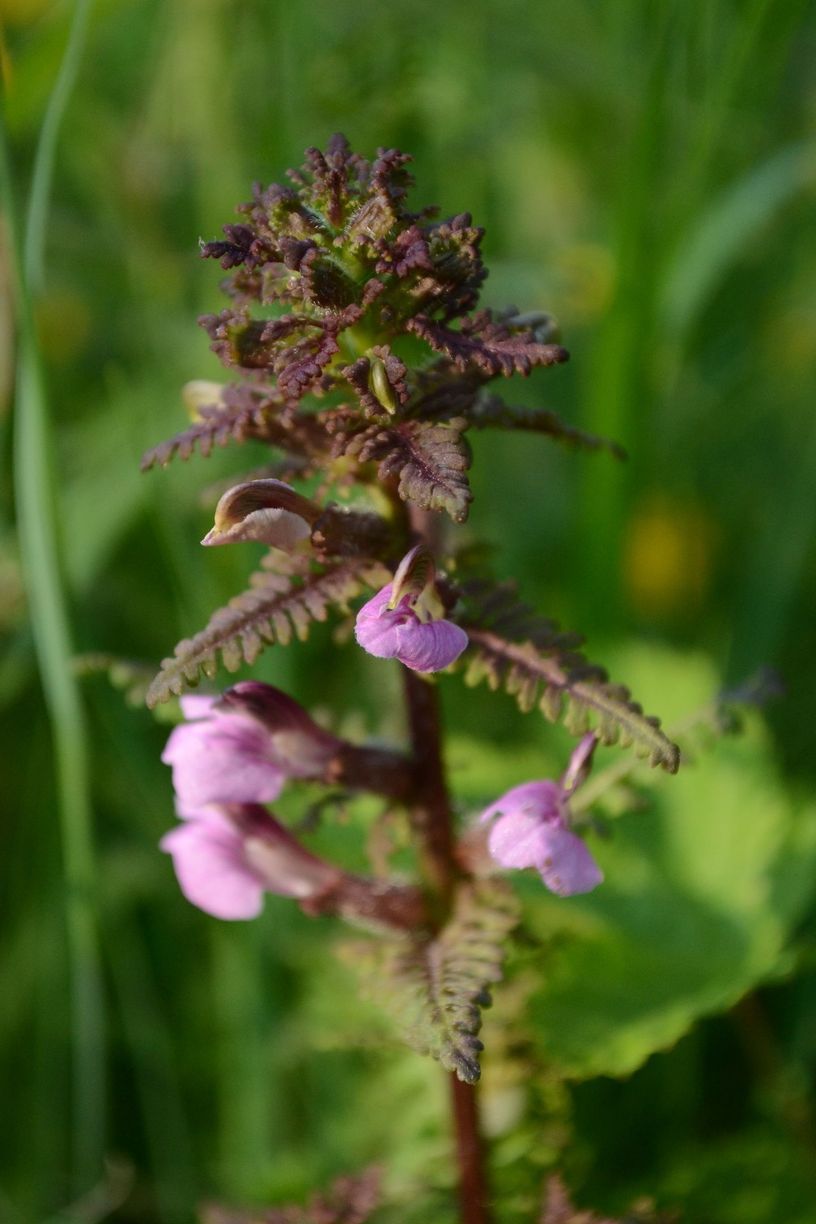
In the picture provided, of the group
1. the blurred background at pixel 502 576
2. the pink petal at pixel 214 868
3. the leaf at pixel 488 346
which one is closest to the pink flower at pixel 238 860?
the pink petal at pixel 214 868

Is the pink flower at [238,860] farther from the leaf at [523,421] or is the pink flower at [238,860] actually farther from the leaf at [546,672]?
the leaf at [523,421]

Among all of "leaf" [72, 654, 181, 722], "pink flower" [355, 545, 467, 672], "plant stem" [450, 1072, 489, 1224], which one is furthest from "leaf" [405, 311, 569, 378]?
"plant stem" [450, 1072, 489, 1224]

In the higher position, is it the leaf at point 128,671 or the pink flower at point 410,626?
the leaf at point 128,671

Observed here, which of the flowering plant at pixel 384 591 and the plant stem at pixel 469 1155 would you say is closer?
the flowering plant at pixel 384 591

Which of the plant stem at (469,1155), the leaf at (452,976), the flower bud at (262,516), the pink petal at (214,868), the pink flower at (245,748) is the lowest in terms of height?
the plant stem at (469,1155)

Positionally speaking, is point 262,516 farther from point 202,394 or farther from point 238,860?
point 238,860

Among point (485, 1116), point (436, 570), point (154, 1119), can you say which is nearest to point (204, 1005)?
point (154, 1119)

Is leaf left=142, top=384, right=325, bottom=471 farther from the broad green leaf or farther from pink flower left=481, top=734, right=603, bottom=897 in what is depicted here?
the broad green leaf
